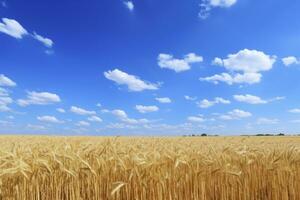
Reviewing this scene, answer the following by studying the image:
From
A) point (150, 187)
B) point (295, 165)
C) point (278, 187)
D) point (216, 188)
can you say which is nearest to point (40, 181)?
point (150, 187)

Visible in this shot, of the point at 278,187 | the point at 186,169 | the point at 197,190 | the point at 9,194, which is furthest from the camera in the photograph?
the point at 278,187

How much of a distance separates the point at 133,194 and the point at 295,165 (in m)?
3.15

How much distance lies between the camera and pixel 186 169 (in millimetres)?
4629

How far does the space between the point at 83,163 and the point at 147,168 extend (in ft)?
2.76

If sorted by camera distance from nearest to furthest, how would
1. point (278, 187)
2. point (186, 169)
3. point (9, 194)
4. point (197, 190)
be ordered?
point (9, 194) → point (197, 190) → point (186, 169) → point (278, 187)

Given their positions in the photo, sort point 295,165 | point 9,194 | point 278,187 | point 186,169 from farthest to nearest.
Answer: point 295,165 → point 278,187 → point 186,169 → point 9,194

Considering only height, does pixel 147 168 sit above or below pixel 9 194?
above

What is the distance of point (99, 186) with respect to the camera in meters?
4.09

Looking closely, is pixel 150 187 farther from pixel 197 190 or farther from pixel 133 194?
pixel 197 190

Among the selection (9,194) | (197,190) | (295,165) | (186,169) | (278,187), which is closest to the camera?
(9,194)

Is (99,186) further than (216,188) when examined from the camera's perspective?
No

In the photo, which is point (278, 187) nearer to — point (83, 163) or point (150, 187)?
point (150, 187)

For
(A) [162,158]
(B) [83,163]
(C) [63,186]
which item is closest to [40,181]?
(C) [63,186]

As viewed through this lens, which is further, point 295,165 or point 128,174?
point 295,165
